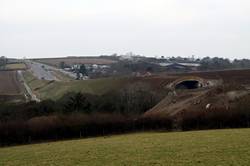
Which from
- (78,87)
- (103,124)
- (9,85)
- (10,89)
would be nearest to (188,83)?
(78,87)

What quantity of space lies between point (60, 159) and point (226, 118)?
100 ft

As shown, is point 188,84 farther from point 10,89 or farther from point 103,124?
point 103,124

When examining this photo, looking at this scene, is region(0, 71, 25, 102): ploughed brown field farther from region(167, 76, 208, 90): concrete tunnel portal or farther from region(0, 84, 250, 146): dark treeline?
region(0, 84, 250, 146): dark treeline

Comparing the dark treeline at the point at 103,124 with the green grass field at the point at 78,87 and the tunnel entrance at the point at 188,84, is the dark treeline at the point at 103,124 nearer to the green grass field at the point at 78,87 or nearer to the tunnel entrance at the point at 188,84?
the tunnel entrance at the point at 188,84

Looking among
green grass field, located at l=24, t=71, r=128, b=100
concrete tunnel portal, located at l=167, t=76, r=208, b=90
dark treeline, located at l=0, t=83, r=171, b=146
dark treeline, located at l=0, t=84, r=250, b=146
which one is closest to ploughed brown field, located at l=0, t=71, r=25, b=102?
green grass field, located at l=24, t=71, r=128, b=100

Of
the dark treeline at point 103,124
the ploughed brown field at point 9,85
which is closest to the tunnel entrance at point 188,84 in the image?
the ploughed brown field at point 9,85

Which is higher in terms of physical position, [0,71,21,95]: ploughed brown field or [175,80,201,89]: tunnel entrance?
[175,80,201,89]: tunnel entrance

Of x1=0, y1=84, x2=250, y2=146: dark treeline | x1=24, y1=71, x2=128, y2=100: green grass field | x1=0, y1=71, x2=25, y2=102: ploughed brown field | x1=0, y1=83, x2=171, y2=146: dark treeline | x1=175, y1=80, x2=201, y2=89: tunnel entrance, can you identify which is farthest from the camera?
x1=24, y1=71, x2=128, y2=100: green grass field

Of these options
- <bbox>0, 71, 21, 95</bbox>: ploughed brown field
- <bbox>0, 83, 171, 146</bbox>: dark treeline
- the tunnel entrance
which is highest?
the tunnel entrance

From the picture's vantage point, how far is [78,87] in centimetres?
11462

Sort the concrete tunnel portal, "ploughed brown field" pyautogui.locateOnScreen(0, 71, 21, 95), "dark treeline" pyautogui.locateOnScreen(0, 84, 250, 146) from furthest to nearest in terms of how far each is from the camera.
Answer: "ploughed brown field" pyautogui.locateOnScreen(0, 71, 21, 95) → the concrete tunnel portal → "dark treeline" pyautogui.locateOnScreen(0, 84, 250, 146)

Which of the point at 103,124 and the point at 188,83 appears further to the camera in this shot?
the point at 188,83

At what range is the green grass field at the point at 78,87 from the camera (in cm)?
10769

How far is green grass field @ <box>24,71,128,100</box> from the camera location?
107688 millimetres
